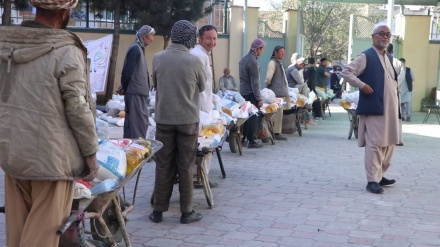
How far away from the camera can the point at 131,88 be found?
30.1ft

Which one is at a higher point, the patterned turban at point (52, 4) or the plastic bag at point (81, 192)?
the patterned turban at point (52, 4)

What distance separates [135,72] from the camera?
909 cm

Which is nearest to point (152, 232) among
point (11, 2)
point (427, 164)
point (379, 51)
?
point (379, 51)

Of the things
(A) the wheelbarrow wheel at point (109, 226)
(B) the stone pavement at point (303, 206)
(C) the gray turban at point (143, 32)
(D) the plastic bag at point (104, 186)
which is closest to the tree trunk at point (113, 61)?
(B) the stone pavement at point (303, 206)

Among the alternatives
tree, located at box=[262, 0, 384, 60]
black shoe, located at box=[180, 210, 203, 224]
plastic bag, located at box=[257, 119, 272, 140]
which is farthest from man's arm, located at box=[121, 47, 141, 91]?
tree, located at box=[262, 0, 384, 60]

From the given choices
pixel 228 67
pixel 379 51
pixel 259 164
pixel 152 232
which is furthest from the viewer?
pixel 228 67

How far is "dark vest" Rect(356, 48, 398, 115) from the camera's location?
7.59 m

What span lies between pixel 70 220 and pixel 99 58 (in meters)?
14.8

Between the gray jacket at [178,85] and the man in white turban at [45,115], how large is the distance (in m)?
2.41

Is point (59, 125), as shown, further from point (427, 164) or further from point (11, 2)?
point (11, 2)

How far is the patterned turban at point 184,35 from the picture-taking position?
610 cm

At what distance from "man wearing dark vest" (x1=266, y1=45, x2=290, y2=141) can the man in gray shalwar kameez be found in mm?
3514

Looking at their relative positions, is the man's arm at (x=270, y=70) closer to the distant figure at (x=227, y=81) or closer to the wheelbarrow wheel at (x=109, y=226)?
the distant figure at (x=227, y=81)

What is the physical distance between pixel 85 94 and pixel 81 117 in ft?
0.52
